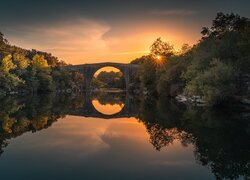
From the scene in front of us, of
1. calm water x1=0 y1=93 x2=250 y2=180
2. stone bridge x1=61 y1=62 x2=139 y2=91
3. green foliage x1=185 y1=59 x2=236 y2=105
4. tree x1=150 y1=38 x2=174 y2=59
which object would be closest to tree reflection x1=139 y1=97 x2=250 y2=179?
calm water x1=0 y1=93 x2=250 y2=180

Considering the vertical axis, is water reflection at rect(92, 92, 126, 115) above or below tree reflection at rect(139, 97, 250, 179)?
below

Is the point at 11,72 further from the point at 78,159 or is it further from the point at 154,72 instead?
the point at 78,159

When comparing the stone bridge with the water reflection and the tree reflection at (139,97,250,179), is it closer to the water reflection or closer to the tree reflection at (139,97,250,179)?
the water reflection

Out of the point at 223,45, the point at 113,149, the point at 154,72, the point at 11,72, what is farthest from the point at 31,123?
the point at 11,72

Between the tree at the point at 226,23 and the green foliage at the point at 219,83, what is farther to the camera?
the tree at the point at 226,23

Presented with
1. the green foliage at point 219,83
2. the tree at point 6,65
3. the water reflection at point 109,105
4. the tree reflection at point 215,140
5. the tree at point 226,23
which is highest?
the tree at point 226,23

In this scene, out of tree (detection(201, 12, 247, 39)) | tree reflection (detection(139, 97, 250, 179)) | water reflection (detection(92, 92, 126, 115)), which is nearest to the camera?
tree reflection (detection(139, 97, 250, 179))

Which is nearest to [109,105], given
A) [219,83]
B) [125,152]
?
[219,83]

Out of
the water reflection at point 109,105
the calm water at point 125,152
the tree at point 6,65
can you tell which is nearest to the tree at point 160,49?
the water reflection at point 109,105

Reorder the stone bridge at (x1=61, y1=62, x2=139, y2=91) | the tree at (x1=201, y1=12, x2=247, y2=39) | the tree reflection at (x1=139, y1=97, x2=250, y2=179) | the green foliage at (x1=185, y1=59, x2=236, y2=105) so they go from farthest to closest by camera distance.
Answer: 1. the stone bridge at (x1=61, y1=62, x2=139, y2=91)
2. the tree at (x1=201, y1=12, x2=247, y2=39)
3. the green foliage at (x1=185, y1=59, x2=236, y2=105)
4. the tree reflection at (x1=139, y1=97, x2=250, y2=179)

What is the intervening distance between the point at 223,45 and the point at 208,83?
533 centimetres

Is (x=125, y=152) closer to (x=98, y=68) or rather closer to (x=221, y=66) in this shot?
(x=221, y=66)

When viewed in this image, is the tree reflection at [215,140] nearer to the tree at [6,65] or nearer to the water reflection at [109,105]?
the water reflection at [109,105]

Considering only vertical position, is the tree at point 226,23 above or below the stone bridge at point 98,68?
above
